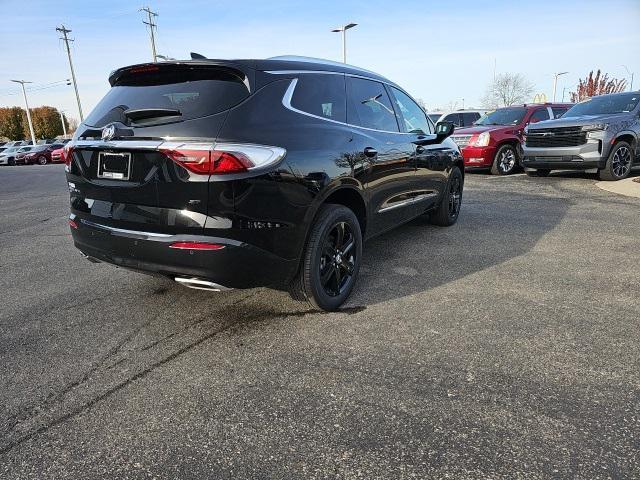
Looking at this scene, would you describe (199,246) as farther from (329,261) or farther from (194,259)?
(329,261)

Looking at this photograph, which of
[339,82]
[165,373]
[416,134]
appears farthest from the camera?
[416,134]

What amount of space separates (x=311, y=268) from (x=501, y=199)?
6.38m

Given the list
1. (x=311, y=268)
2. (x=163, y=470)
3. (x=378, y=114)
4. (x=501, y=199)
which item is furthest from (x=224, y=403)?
(x=501, y=199)

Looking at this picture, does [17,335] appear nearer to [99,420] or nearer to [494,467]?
[99,420]

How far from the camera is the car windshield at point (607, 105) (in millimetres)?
10484

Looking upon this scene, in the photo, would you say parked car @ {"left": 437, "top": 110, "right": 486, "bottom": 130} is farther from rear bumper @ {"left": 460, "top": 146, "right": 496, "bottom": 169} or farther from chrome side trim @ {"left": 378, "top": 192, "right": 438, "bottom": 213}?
chrome side trim @ {"left": 378, "top": 192, "right": 438, "bottom": 213}

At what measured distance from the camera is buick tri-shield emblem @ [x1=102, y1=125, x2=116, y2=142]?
10.1 feet

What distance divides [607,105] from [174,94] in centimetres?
1080

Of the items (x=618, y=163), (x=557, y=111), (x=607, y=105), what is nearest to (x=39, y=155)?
(x=557, y=111)

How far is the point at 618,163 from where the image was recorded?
33.5 feet

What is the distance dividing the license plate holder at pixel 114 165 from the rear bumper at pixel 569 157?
9.63 m

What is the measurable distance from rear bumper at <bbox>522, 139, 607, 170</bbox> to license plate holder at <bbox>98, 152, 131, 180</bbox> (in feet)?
31.6

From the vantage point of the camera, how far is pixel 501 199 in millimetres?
8734

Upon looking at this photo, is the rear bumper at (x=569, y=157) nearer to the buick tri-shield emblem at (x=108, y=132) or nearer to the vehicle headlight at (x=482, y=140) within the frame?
the vehicle headlight at (x=482, y=140)
